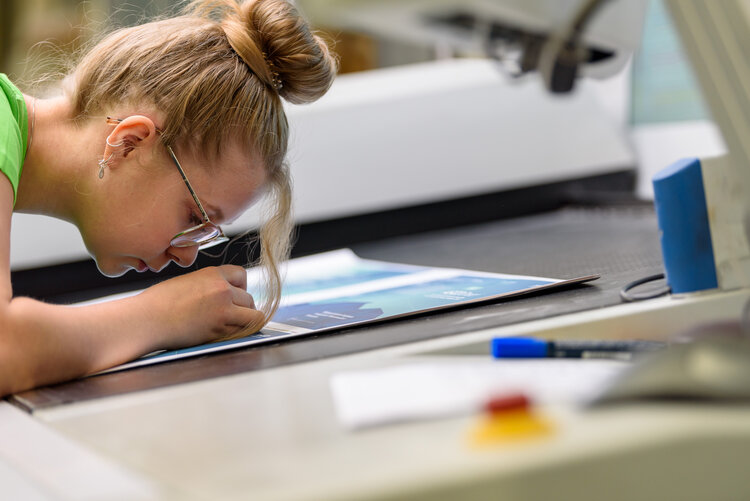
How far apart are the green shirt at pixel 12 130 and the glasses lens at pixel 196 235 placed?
183 mm

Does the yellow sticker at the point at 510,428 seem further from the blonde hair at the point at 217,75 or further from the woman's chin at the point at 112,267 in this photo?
the woman's chin at the point at 112,267

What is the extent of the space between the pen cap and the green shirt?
545 millimetres

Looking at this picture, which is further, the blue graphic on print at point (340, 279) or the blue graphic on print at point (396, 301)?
the blue graphic on print at point (340, 279)

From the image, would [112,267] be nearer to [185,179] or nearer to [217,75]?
[185,179]

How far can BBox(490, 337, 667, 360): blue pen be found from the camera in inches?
24.2

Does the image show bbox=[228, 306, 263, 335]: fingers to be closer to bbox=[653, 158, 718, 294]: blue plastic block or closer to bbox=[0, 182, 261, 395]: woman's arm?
bbox=[0, 182, 261, 395]: woman's arm

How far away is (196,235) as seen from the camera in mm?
1002

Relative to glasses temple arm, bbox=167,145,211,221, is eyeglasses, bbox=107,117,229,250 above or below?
below

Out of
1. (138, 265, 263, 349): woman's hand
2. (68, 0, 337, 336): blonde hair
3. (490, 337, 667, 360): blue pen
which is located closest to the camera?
(490, 337, 667, 360): blue pen

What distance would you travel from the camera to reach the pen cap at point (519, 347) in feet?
2.10

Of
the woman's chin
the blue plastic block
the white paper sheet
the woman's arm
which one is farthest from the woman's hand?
the blue plastic block

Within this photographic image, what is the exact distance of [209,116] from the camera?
963 millimetres

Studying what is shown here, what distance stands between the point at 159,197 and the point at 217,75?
0.15 metres

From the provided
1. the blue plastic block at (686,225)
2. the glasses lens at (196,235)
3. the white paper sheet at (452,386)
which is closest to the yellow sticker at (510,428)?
the white paper sheet at (452,386)
